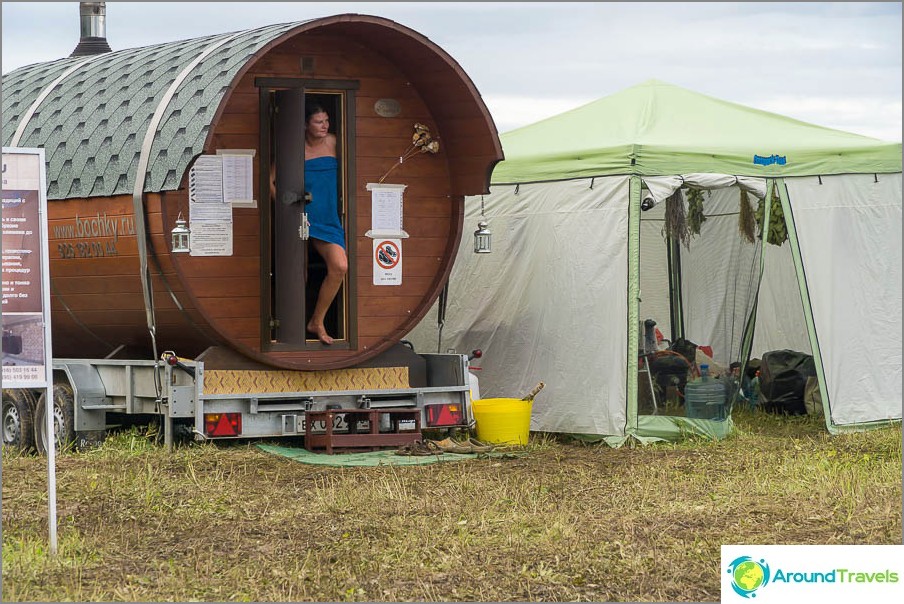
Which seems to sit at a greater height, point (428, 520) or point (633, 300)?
point (633, 300)

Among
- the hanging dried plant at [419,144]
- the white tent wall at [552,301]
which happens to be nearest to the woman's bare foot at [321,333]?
the hanging dried plant at [419,144]

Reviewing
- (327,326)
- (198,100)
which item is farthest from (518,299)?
(198,100)

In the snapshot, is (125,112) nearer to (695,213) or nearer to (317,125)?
(317,125)

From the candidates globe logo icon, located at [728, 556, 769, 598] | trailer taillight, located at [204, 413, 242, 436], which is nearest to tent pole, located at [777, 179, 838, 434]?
trailer taillight, located at [204, 413, 242, 436]

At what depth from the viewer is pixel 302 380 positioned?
12.0m

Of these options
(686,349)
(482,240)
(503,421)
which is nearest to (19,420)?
(503,421)

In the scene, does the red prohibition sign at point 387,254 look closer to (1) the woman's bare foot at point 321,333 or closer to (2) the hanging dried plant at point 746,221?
(1) the woman's bare foot at point 321,333

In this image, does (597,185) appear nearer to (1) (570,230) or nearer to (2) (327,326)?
(1) (570,230)

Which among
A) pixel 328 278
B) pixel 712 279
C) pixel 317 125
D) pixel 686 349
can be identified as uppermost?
pixel 317 125

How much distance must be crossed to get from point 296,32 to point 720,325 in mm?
5266

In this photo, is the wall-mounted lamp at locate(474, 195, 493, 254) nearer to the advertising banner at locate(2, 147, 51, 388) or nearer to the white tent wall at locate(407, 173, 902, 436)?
the white tent wall at locate(407, 173, 902, 436)

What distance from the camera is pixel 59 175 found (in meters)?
12.4

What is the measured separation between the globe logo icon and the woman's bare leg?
6069 mm

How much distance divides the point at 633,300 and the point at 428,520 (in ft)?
14.2
